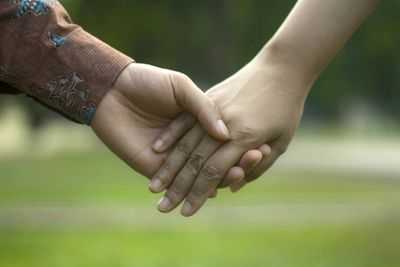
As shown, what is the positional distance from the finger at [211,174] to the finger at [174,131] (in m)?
0.15

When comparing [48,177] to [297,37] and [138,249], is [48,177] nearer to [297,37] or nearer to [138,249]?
[138,249]

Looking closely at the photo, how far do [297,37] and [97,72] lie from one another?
0.75m

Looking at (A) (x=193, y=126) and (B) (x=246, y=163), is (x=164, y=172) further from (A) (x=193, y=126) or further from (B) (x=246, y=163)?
(B) (x=246, y=163)

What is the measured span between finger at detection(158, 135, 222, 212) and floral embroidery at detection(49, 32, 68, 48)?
2.14ft

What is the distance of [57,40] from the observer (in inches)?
139

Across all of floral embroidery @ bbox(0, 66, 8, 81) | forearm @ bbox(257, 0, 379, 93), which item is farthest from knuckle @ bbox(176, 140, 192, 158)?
floral embroidery @ bbox(0, 66, 8, 81)

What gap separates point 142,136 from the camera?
3.74 meters

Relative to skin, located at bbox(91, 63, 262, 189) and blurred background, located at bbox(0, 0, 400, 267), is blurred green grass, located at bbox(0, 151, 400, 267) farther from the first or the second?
skin, located at bbox(91, 63, 262, 189)

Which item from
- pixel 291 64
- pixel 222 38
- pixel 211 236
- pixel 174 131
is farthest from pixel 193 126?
pixel 222 38

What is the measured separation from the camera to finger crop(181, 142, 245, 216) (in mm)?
3695

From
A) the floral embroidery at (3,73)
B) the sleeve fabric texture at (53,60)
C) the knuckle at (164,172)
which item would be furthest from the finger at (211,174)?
the floral embroidery at (3,73)

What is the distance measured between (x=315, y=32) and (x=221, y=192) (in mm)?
11587

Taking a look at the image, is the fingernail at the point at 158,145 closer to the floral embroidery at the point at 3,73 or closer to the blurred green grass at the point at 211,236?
the floral embroidery at the point at 3,73

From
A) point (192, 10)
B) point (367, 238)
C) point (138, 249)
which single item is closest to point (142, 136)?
point (138, 249)
